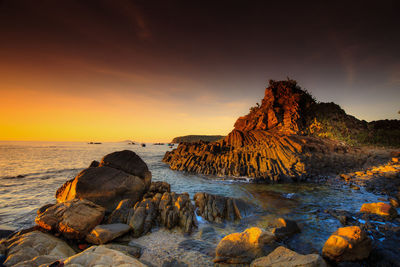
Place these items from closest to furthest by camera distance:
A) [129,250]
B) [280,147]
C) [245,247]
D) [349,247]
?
[349,247] < [245,247] < [129,250] < [280,147]

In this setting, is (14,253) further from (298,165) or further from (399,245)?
(298,165)

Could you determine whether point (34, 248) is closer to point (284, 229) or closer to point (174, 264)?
point (174, 264)

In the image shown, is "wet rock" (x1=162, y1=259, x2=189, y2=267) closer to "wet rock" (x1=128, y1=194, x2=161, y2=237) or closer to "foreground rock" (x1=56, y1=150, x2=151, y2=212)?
"wet rock" (x1=128, y1=194, x2=161, y2=237)

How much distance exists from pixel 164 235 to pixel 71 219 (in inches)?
178

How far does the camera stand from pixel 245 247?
22.4 feet

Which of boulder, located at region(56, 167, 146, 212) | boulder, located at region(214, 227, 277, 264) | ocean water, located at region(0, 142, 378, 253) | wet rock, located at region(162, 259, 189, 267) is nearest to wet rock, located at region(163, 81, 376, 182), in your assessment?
ocean water, located at region(0, 142, 378, 253)

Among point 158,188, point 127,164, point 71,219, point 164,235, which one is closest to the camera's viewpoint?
point 71,219

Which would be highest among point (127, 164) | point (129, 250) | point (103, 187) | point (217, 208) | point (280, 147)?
point (280, 147)

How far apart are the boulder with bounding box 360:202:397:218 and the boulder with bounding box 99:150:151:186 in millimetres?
15482

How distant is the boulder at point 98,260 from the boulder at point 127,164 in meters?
9.82

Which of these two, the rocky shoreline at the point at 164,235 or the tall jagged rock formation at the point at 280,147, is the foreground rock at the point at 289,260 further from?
the tall jagged rock formation at the point at 280,147

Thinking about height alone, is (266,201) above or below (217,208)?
below

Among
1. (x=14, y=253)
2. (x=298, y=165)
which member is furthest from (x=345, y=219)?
(x=14, y=253)

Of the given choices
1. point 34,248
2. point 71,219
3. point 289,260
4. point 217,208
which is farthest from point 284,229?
point 34,248
